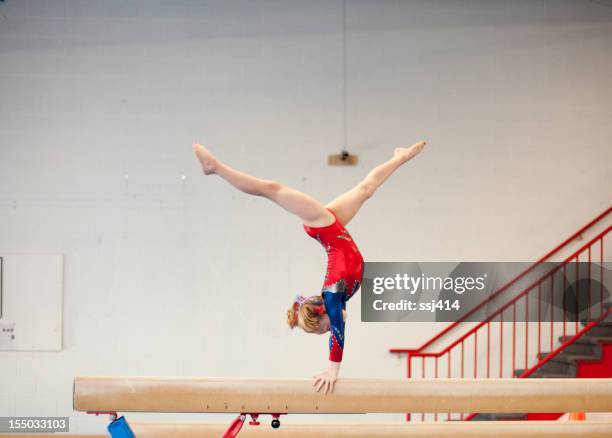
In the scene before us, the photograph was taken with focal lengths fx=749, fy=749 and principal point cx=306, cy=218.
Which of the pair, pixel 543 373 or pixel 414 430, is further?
pixel 543 373

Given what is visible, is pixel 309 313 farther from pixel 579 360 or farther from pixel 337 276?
pixel 579 360

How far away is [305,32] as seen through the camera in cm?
943

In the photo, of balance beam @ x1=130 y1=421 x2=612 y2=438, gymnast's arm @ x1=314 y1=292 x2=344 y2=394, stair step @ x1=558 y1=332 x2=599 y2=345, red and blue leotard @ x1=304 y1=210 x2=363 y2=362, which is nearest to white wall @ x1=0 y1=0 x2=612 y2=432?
stair step @ x1=558 y1=332 x2=599 y2=345

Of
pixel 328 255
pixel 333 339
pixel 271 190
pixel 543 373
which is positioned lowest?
pixel 543 373

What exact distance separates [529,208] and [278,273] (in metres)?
3.25

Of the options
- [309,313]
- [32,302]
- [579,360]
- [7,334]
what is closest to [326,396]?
[309,313]

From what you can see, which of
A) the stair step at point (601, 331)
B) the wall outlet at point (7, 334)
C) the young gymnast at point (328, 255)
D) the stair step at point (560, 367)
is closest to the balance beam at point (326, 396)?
the young gymnast at point (328, 255)

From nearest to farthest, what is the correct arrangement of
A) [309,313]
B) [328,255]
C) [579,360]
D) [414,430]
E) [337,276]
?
[309,313]
[337,276]
[328,255]
[414,430]
[579,360]

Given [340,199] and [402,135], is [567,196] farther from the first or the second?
[340,199]

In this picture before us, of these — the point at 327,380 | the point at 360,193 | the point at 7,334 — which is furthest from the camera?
the point at 7,334

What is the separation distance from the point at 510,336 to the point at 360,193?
4709 mm

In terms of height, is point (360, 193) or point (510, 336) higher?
point (360, 193)

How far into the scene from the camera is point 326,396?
4469mm

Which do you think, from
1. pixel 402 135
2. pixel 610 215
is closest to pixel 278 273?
pixel 402 135
